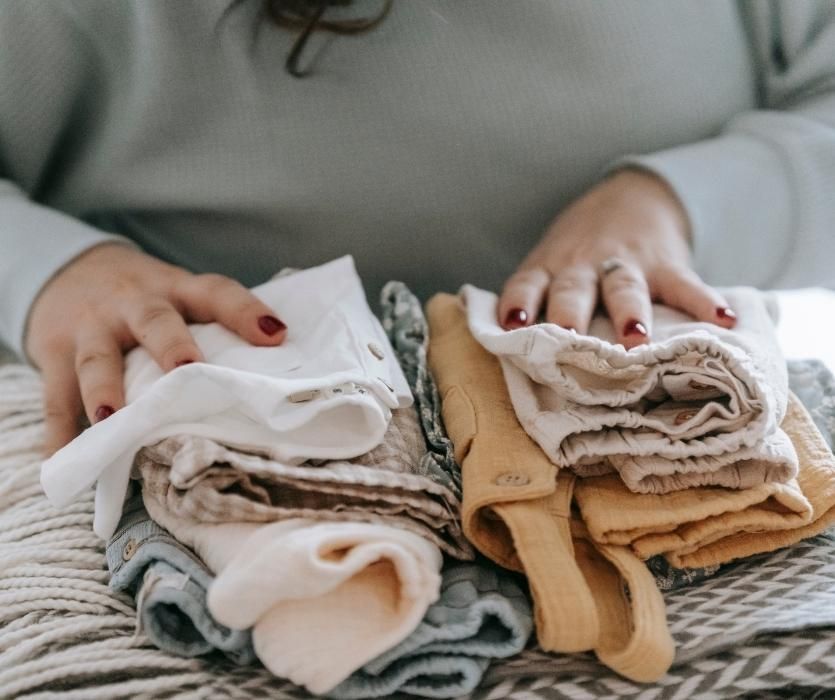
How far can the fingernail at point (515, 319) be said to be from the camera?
59 cm

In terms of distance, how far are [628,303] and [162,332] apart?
0.30m

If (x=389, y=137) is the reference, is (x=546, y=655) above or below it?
below

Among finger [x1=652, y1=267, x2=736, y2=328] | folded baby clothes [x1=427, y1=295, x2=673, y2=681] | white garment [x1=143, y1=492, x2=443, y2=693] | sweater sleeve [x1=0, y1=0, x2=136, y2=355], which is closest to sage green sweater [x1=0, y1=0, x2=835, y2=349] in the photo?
sweater sleeve [x1=0, y1=0, x2=136, y2=355]

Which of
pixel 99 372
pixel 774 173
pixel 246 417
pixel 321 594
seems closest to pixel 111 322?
pixel 99 372

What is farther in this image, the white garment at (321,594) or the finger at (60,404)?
the finger at (60,404)

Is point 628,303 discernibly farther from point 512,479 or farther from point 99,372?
point 99,372

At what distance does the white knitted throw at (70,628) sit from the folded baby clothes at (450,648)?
0.15 feet

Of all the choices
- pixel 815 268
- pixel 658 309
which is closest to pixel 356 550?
pixel 658 309

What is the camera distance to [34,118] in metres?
0.72

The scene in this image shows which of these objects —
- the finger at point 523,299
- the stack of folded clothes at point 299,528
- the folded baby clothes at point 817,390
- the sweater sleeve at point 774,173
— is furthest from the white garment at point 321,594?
the sweater sleeve at point 774,173

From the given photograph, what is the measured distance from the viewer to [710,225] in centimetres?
72

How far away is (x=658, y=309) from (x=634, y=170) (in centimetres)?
18

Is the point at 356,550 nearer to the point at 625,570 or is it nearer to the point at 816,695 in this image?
the point at 625,570

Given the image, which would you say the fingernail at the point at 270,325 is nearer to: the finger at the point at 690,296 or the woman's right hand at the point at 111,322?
the woman's right hand at the point at 111,322
